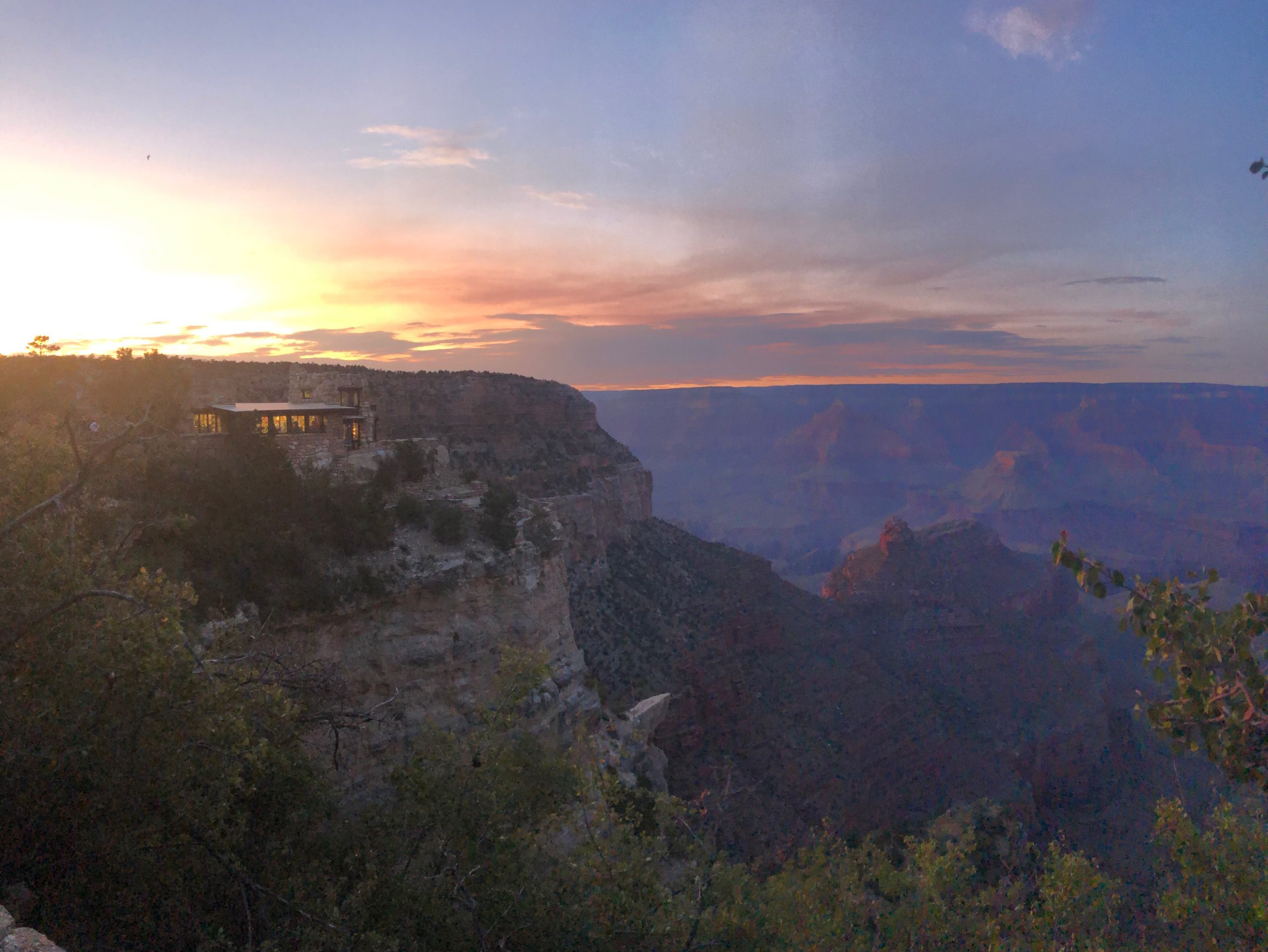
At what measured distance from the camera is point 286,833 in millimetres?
8164

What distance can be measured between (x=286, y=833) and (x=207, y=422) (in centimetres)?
1643

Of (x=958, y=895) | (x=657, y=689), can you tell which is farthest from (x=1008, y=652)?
(x=958, y=895)

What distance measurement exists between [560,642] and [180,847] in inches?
465

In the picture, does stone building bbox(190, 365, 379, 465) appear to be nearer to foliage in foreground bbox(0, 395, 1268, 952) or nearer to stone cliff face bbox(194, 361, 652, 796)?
stone cliff face bbox(194, 361, 652, 796)

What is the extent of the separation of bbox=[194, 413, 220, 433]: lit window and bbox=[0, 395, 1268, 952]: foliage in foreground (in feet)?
28.6

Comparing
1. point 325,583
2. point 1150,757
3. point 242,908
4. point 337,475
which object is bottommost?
point 1150,757

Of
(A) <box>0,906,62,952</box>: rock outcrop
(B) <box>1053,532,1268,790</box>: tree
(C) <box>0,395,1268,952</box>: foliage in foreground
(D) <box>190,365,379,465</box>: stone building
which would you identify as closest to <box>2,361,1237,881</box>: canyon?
(D) <box>190,365,379,465</box>: stone building

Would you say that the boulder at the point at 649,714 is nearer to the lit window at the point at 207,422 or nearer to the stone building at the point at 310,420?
the stone building at the point at 310,420

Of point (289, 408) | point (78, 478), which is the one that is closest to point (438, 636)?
point (78, 478)

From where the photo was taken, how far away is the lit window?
20.1 metres

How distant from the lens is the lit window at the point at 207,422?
20125 millimetres

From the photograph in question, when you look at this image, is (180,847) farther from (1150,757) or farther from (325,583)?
(1150,757)

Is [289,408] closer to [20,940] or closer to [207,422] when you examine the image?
[207,422]

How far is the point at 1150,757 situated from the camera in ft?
171
